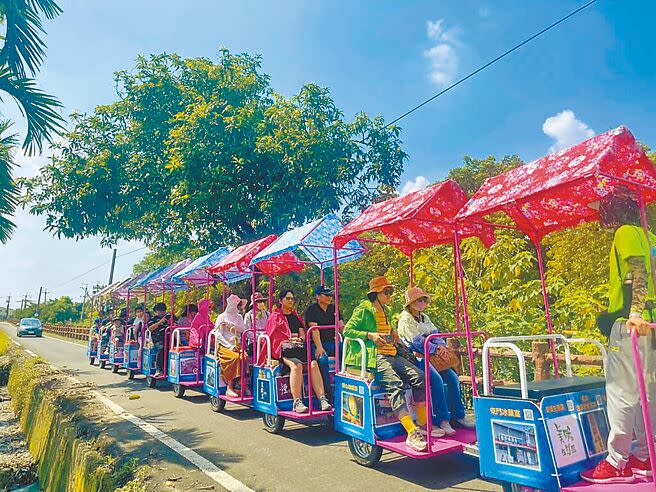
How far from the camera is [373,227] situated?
5.19m

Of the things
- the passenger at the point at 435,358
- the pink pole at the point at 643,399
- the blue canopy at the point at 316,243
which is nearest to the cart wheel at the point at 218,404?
the blue canopy at the point at 316,243

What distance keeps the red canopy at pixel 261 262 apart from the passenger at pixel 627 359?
220 inches

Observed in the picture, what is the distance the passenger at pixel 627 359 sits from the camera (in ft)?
10.4

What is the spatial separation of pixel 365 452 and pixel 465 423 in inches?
44.4

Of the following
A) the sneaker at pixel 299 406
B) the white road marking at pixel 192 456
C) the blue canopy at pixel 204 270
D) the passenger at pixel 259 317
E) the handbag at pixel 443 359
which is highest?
the blue canopy at pixel 204 270

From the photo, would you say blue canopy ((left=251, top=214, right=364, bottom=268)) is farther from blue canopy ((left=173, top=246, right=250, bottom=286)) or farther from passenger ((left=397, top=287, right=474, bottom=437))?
blue canopy ((left=173, top=246, right=250, bottom=286))

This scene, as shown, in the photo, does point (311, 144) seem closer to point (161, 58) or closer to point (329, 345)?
point (329, 345)

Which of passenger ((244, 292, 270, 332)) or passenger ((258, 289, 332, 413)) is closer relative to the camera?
passenger ((258, 289, 332, 413))

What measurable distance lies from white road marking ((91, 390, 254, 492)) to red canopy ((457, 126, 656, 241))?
129 inches

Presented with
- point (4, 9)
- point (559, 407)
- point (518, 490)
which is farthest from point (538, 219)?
point (4, 9)

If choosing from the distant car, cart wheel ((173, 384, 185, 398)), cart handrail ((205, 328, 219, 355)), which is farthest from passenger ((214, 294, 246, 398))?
the distant car

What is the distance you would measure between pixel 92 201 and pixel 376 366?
12.3m

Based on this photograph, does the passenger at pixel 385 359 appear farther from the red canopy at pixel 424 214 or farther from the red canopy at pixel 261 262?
the red canopy at pixel 261 262

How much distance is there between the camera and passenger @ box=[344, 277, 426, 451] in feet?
15.6
